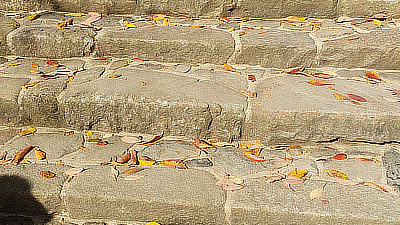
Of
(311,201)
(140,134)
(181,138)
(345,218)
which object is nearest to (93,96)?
(140,134)

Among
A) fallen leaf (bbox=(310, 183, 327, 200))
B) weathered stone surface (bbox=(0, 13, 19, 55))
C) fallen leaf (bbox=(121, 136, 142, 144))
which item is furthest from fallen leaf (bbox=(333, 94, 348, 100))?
weathered stone surface (bbox=(0, 13, 19, 55))

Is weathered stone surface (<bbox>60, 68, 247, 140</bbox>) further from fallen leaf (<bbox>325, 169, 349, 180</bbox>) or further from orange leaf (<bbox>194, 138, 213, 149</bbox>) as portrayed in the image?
fallen leaf (<bbox>325, 169, 349, 180</bbox>)

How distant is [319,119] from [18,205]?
174 cm

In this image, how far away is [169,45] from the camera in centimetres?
281

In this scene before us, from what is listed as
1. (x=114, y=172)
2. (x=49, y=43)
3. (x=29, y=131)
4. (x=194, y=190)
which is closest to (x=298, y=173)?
(x=194, y=190)

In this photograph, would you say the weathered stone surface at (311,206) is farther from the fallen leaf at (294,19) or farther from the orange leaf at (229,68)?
the fallen leaf at (294,19)

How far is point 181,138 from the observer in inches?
92.8

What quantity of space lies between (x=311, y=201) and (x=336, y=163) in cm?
43

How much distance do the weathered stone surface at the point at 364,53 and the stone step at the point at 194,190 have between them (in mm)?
818

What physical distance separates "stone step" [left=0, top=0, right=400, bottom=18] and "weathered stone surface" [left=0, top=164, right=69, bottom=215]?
1860 millimetres

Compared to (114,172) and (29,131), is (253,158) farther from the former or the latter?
(29,131)

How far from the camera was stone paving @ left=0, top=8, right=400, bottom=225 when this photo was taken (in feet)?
6.04

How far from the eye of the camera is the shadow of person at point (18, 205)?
1.88m

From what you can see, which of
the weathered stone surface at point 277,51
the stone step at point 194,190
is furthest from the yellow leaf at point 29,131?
the weathered stone surface at point 277,51
